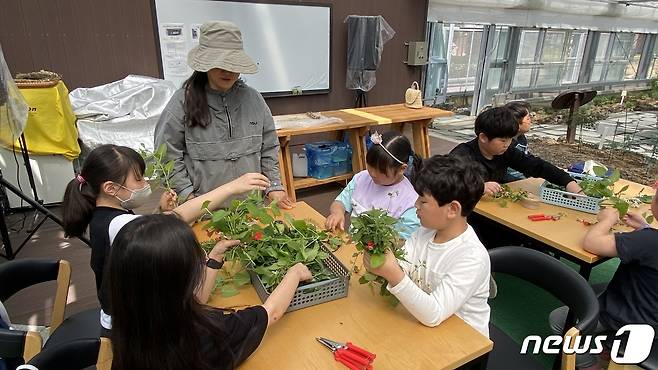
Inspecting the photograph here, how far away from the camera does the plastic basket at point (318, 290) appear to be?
1.17m

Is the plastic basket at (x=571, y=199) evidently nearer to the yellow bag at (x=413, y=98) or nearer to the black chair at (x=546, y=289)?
the black chair at (x=546, y=289)

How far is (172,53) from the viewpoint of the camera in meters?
4.38

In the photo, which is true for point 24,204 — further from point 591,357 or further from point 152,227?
point 591,357

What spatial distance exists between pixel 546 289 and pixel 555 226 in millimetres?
463

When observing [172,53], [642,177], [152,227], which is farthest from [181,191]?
[642,177]

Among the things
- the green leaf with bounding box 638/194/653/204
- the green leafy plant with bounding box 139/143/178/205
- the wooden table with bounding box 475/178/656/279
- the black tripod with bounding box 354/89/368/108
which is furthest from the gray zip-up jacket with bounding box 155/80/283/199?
the black tripod with bounding box 354/89/368/108

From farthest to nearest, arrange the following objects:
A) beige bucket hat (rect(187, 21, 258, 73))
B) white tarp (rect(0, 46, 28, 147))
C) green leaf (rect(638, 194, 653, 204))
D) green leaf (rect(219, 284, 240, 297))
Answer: white tarp (rect(0, 46, 28, 147)) → green leaf (rect(638, 194, 653, 204)) → beige bucket hat (rect(187, 21, 258, 73)) → green leaf (rect(219, 284, 240, 297))

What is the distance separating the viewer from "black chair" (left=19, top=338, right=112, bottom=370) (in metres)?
1.04

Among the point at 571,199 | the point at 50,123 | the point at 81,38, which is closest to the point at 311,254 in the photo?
the point at 571,199

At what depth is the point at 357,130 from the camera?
4.11 m

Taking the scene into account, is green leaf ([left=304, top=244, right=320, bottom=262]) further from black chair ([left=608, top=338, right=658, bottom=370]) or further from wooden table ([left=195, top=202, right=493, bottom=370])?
black chair ([left=608, top=338, right=658, bottom=370])

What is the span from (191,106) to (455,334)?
1362 millimetres

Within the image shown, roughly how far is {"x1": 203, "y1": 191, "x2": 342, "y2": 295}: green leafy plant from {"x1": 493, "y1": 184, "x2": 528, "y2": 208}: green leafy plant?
122cm

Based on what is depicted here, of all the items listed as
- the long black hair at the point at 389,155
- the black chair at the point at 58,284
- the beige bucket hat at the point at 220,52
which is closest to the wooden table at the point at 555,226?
the long black hair at the point at 389,155
